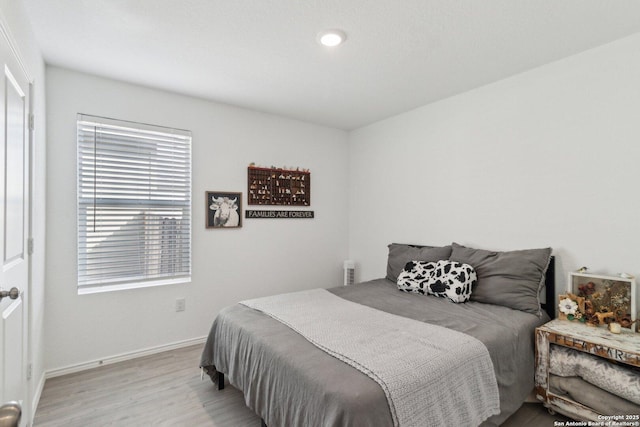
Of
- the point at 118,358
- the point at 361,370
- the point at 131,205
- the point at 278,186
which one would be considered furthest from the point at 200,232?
the point at 361,370

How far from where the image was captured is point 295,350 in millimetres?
1668

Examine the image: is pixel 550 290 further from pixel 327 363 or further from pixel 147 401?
pixel 147 401

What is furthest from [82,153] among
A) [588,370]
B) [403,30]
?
[588,370]

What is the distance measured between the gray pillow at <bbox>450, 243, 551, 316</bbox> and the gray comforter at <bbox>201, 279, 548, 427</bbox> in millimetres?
92

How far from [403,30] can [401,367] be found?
78.4 inches

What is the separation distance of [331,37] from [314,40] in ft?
0.43

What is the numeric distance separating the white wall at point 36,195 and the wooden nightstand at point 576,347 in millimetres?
3189

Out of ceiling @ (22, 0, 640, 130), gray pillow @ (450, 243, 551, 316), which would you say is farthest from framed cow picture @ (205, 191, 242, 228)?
gray pillow @ (450, 243, 551, 316)

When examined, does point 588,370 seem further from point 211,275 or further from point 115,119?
point 115,119

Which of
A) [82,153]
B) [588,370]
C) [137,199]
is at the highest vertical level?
[82,153]

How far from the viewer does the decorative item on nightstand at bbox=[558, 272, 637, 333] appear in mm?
2030

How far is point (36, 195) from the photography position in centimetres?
211

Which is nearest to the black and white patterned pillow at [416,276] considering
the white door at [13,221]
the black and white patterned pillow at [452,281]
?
the black and white patterned pillow at [452,281]

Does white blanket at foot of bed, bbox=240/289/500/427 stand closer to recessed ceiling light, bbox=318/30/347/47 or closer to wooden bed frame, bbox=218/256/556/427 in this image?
wooden bed frame, bbox=218/256/556/427
